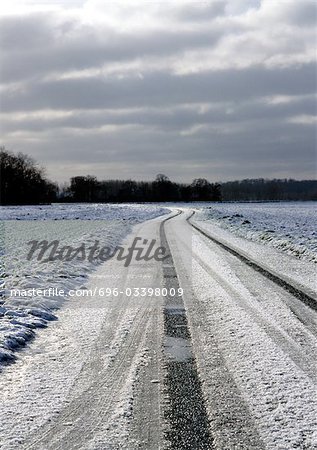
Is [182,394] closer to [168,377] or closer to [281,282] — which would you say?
[168,377]

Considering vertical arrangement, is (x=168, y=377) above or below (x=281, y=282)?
below

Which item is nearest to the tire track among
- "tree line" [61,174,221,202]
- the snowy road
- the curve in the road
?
the snowy road

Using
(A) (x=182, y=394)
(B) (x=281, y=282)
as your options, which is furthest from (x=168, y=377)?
(B) (x=281, y=282)

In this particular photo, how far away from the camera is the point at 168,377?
447 cm

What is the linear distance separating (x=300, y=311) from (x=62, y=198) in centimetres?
12475

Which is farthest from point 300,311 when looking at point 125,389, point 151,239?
point 151,239

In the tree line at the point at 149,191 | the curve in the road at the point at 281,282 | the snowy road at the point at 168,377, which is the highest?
the tree line at the point at 149,191

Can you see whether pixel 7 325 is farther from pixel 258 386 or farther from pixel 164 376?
pixel 258 386

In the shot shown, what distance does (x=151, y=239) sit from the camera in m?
18.6

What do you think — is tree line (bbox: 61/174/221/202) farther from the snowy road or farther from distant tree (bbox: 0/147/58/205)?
the snowy road

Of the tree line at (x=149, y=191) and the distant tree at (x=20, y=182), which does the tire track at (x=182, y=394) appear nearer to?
the distant tree at (x=20, y=182)

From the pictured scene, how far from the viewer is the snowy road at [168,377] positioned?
3.38 metres

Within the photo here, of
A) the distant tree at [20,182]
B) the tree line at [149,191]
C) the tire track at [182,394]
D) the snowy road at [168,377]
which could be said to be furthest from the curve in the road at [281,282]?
the tree line at [149,191]

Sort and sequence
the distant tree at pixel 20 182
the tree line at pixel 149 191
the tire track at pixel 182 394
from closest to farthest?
1. the tire track at pixel 182 394
2. the distant tree at pixel 20 182
3. the tree line at pixel 149 191
